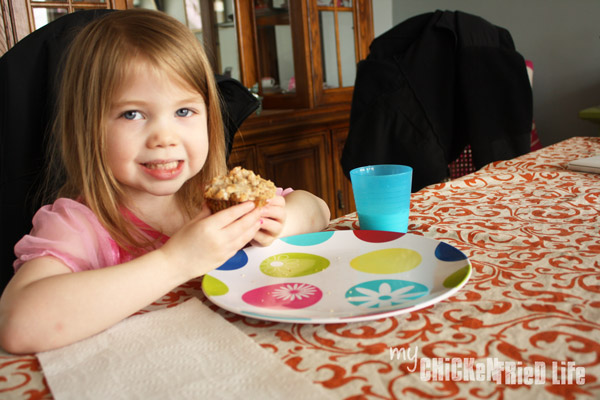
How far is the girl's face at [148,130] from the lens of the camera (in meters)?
0.91

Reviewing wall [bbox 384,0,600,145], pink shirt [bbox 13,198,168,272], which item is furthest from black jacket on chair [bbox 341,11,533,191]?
pink shirt [bbox 13,198,168,272]

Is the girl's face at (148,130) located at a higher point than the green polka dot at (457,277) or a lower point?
higher

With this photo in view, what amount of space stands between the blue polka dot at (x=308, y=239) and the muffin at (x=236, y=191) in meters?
0.10

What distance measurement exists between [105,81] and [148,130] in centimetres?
12

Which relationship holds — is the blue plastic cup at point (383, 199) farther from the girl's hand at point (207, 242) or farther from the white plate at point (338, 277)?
the girl's hand at point (207, 242)

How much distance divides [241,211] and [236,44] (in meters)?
2.62

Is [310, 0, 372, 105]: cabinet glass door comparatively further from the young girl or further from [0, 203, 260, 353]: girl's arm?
[0, 203, 260, 353]: girl's arm

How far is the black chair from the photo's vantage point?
1130mm

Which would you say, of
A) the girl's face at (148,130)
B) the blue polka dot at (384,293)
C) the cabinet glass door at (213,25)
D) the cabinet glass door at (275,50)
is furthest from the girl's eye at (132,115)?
the cabinet glass door at (213,25)

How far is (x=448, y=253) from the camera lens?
0.72m

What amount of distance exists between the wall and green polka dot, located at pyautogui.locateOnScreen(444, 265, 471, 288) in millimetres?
2818

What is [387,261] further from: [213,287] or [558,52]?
[558,52]

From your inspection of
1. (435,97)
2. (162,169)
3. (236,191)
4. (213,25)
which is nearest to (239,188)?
(236,191)

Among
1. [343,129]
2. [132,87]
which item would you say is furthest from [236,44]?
[132,87]
